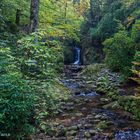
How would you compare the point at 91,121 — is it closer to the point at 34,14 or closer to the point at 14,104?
the point at 34,14

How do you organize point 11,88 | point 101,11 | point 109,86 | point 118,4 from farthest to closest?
point 101,11 → point 118,4 → point 109,86 → point 11,88

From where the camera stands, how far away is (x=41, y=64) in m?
7.49

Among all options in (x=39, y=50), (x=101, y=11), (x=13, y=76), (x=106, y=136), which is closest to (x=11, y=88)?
(x=13, y=76)

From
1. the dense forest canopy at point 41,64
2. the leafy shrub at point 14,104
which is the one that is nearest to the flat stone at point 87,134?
the dense forest canopy at point 41,64

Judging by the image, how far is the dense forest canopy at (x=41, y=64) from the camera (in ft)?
20.4

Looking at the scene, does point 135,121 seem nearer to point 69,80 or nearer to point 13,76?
point 13,76

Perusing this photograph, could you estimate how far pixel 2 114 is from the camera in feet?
18.4

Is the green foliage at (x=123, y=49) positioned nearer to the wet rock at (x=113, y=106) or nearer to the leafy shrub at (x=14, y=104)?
the wet rock at (x=113, y=106)

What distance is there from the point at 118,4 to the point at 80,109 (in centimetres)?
1596

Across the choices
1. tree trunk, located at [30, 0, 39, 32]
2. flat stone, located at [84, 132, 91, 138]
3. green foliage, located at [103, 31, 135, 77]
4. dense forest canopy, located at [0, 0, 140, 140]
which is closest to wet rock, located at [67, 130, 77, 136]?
flat stone, located at [84, 132, 91, 138]

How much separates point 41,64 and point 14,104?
173 cm

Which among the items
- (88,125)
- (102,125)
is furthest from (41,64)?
(102,125)

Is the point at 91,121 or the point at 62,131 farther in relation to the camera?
the point at 91,121

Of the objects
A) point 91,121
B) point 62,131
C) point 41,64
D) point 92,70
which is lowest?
point 92,70
